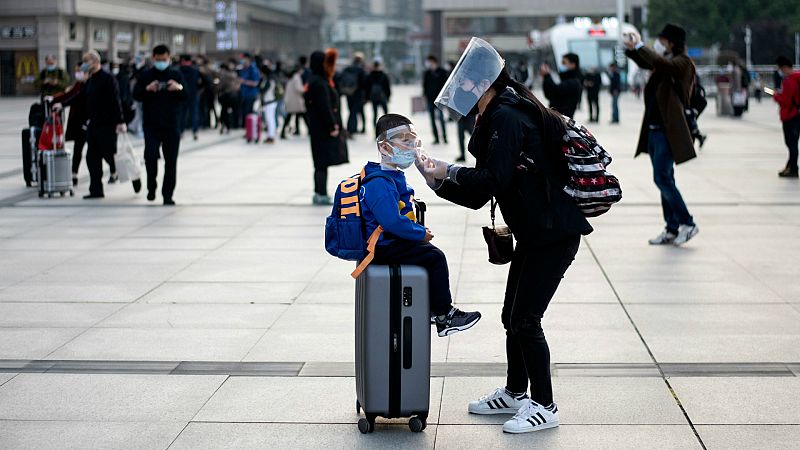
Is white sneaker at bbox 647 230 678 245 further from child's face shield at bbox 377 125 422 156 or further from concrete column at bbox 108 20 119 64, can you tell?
concrete column at bbox 108 20 119 64

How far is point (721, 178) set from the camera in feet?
54.7

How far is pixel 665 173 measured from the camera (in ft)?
34.5

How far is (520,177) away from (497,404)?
1154mm

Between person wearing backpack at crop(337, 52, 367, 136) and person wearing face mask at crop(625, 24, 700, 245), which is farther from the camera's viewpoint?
person wearing backpack at crop(337, 52, 367, 136)

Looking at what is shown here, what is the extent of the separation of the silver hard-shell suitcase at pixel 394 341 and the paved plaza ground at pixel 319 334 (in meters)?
0.17

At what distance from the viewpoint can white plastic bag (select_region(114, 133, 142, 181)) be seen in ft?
49.1

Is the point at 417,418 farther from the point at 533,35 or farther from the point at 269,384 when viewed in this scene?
the point at 533,35

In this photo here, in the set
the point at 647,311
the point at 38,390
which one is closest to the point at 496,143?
the point at 38,390

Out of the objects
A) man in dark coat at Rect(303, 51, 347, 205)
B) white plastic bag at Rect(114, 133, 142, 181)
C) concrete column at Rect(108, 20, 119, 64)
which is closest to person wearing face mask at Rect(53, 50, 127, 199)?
white plastic bag at Rect(114, 133, 142, 181)

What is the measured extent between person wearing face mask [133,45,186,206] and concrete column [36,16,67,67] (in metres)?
44.3

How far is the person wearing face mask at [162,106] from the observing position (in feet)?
45.5

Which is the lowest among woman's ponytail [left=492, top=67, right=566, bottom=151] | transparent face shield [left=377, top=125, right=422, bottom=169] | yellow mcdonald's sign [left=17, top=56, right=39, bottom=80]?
transparent face shield [left=377, top=125, right=422, bottom=169]

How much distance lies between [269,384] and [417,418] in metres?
1.17

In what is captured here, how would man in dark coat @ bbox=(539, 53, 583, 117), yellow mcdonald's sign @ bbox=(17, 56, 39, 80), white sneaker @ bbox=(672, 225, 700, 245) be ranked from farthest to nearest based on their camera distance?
yellow mcdonald's sign @ bbox=(17, 56, 39, 80)
man in dark coat @ bbox=(539, 53, 583, 117)
white sneaker @ bbox=(672, 225, 700, 245)
